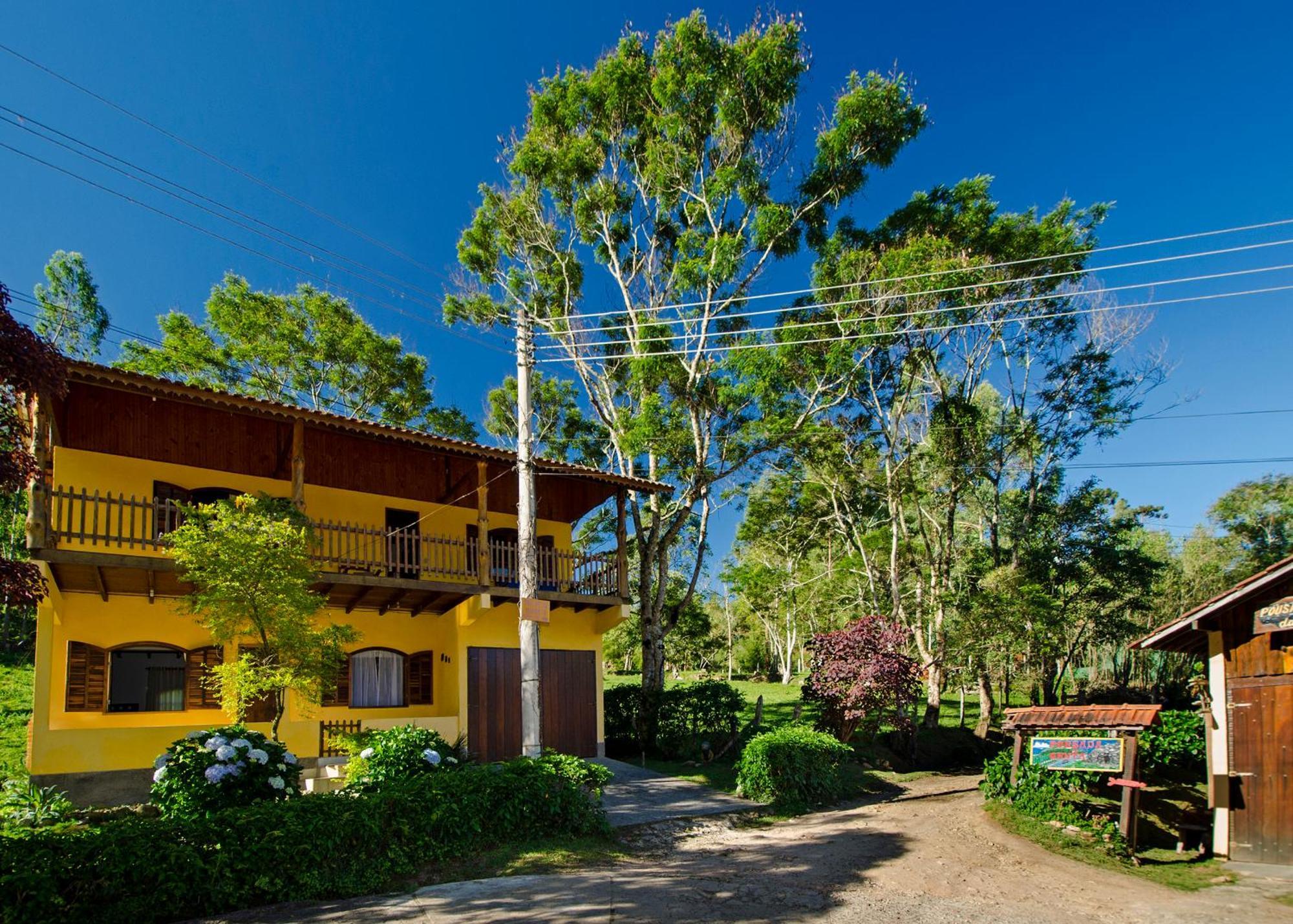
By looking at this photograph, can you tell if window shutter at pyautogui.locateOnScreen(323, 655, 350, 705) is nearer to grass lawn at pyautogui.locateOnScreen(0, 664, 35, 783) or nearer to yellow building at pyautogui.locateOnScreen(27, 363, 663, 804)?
yellow building at pyautogui.locateOnScreen(27, 363, 663, 804)

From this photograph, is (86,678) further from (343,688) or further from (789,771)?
(789,771)

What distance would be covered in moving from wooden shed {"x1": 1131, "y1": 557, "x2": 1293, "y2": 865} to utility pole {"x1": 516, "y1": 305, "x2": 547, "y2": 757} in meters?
9.94

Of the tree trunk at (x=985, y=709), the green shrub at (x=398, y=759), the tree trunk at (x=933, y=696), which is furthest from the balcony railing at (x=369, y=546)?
the tree trunk at (x=985, y=709)

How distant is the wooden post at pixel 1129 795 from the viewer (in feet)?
39.6

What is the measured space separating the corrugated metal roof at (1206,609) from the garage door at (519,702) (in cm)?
1089

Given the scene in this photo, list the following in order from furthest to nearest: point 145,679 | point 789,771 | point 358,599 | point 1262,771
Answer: point 358,599 → point 789,771 → point 145,679 → point 1262,771

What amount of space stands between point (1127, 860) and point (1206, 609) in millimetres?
3857

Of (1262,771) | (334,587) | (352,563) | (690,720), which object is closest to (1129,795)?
(1262,771)

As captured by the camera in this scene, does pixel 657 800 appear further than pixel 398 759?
Yes

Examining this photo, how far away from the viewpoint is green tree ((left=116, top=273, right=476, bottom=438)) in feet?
83.5

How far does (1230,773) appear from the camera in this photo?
498 inches

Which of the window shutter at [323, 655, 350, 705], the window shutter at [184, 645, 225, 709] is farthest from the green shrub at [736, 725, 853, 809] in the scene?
the window shutter at [184, 645, 225, 709]

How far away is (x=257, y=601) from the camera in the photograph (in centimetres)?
1220

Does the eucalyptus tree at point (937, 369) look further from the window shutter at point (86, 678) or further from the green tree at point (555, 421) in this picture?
the window shutter at point (86, 678)
